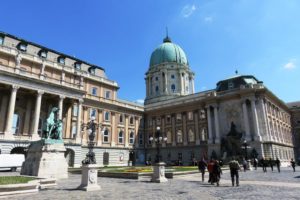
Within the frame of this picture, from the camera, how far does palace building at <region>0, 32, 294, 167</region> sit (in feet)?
114

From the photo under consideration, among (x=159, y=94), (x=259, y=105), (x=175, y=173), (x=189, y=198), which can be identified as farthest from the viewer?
(x=159, y=94)

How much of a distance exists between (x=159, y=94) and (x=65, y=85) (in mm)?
38887

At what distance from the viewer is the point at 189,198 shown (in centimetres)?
1008

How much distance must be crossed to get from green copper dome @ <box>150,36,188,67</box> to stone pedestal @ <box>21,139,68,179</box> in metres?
58.4

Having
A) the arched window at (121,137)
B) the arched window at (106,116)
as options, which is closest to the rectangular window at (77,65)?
the arched window at (106,116)

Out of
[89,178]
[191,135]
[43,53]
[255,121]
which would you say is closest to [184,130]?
[191,135]

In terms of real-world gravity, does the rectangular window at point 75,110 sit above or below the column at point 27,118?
above

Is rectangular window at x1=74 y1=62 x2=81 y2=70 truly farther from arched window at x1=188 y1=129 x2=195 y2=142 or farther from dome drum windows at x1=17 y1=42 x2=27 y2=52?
arched window at x1=188 y1=129 x2=195 y2=142

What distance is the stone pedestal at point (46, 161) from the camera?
63.7 feet

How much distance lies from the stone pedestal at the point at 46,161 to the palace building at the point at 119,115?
13.3m

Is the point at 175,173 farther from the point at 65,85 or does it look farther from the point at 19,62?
the point at 19,62

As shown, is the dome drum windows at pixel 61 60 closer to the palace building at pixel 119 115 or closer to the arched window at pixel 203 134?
the palace building at pixel 119 115

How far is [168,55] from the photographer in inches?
2970

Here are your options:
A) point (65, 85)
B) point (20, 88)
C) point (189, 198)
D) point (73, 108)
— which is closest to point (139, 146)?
point (73, 108)
